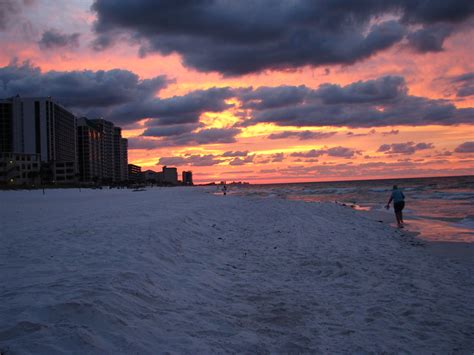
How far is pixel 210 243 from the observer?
1112 centimetres

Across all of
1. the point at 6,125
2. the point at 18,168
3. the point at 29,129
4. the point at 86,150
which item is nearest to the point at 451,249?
the point at 18,168

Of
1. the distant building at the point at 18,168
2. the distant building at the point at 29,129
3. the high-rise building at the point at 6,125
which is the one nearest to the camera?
the distant building at the point at 18,168

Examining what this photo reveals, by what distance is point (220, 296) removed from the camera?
641cm

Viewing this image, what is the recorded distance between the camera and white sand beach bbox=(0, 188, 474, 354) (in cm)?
445

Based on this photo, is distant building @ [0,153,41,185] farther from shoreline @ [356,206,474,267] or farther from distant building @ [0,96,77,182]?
shoreline @ [356,206,474,267]

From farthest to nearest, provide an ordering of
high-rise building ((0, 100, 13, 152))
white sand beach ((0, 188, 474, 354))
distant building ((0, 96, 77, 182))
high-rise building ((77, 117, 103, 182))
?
high-rise building ((77, 117, 103, 182))
distant building ((0, 96, 77, 182))
high-rise building ((0, 100, 13, 152))
white sand beach ((0, 188, 474, 354))

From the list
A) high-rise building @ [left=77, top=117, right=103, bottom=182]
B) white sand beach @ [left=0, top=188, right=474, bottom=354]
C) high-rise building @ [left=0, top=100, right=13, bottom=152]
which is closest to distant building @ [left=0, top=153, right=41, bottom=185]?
high-rise building @ [left=0, top=100, right=13, bottom=152]

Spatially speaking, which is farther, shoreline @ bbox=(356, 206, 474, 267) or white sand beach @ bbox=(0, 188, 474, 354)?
shoreline @ bbox=(356, 206, 474, 267)

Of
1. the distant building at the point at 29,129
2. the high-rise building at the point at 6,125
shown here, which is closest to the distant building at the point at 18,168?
the distant building at the point at 29,129

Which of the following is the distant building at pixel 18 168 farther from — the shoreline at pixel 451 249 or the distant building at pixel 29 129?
the shoreline at pixel 451 249

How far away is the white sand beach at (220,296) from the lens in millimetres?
4449

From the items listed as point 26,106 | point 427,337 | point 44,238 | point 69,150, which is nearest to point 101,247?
point 44,238

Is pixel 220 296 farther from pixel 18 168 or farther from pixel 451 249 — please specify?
pixel 18 168

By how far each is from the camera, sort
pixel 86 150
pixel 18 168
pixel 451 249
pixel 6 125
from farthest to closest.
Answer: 1. pixel 86 150
2. pixel 6 125
3. pixel 18 168
4. pixel 451 249
